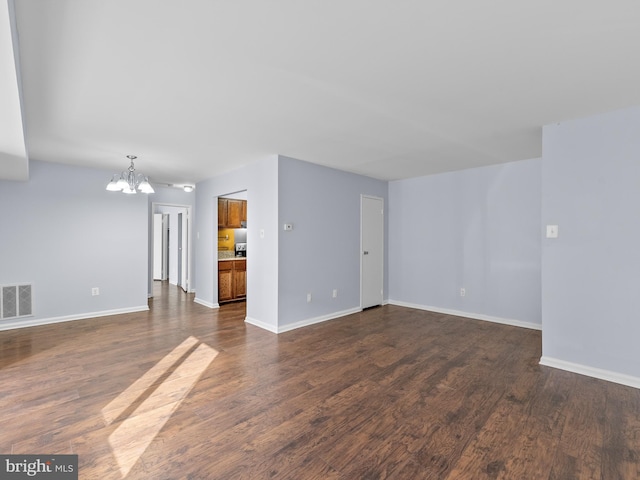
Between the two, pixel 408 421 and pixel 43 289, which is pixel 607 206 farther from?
pixel 43 289

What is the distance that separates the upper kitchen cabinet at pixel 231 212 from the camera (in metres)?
6.39

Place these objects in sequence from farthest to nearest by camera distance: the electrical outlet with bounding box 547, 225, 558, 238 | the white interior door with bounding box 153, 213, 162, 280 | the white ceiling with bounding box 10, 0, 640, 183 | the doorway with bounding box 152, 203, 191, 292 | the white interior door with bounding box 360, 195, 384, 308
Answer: the white interior door with bounding box 153, 213, 162, 280
the doorway with bounding box 152, 203, 191, 292
the white interior door with bounding box 360, 195, 384, 308
the electrical outlet with bounding box 547, 225, 558, 238
the white ceiling with bounding box 10, 0, 640, 183

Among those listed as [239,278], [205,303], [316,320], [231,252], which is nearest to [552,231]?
[316,320]

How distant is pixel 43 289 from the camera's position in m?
4.62

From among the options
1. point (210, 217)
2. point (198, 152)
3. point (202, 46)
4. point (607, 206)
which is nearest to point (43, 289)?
point (210, 217)

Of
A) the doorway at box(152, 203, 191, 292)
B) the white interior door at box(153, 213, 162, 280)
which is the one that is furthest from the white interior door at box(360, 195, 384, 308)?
the white interior door at box(153, 213, 162, 280)

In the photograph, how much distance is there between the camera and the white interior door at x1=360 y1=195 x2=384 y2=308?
18.5 feet

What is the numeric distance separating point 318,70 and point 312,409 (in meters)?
2.47

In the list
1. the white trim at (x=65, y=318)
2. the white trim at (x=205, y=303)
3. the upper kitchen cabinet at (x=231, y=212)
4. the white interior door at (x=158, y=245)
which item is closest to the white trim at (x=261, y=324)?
the white trim at (x=205, y=303)

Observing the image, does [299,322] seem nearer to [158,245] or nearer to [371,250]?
[371,250]

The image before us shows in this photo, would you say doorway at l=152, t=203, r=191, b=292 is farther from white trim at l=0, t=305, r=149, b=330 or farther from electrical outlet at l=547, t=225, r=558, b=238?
electrical outlet at l=547, t=225, r=558, b=238

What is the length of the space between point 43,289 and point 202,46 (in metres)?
4.75

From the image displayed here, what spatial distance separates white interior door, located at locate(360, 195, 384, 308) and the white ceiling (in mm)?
2076

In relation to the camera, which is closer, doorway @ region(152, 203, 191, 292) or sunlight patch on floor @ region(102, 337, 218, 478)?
sunlight patch on floor @ region(102, 337, 218, 478)
